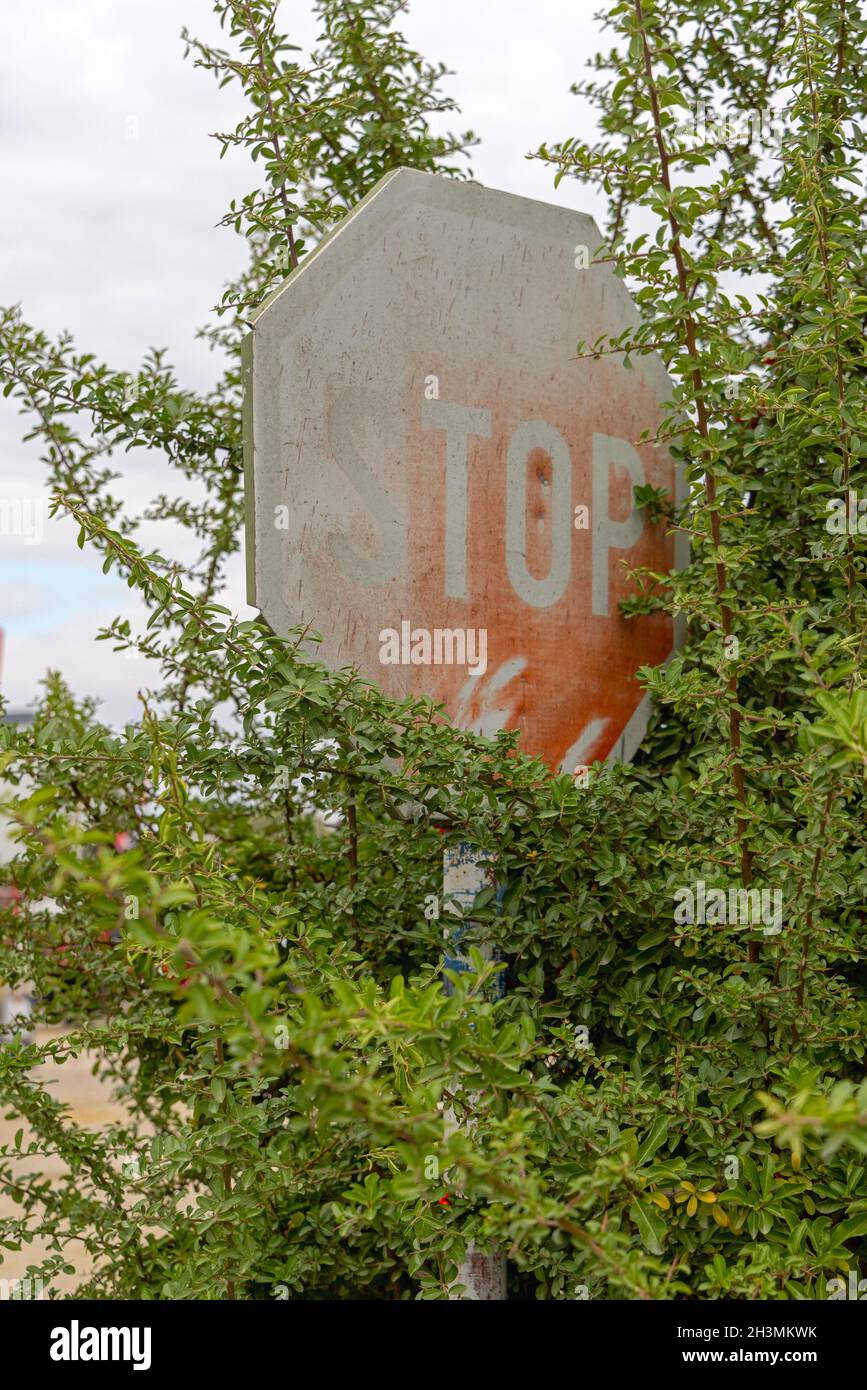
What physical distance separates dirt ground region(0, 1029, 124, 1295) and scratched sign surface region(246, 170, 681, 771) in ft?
4.50

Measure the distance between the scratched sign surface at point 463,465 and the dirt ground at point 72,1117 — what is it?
1.37 m

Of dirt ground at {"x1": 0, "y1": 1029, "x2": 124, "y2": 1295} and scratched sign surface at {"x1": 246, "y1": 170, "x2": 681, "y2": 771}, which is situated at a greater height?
scratched sign surface at {"x1": 246, "y1": 170, "x2": 681, "y2": 771}

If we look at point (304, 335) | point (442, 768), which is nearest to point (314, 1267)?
point (442, 768)

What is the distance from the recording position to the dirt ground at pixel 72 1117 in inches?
A: 171

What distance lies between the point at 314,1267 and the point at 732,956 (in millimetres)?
1010

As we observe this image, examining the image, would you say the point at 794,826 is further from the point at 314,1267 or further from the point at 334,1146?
the point at 314,1267

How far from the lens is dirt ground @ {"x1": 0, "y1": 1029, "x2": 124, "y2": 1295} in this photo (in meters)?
4.33

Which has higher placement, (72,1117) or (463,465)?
(463,465)

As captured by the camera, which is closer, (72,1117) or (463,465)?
(463,465)

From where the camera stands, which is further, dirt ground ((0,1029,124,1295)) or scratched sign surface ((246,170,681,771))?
dirt ground ((0,1029,124,1295))

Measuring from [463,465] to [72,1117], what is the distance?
7.37 feet

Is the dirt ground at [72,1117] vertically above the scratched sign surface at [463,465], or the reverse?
the scratched sign surface at [463,465]

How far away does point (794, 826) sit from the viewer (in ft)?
8.48

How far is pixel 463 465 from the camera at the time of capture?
104 inches
